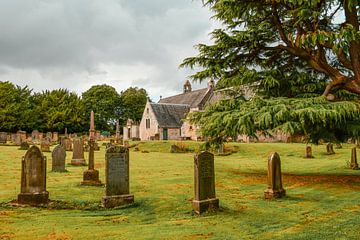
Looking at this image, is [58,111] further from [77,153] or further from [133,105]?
[77,153]

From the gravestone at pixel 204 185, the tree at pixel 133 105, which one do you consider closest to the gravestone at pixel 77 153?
the gravestone at pixel 204 185

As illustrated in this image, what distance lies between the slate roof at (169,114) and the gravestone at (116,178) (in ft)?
148

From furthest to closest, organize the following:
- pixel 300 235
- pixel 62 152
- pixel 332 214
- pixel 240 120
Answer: pixel 62 152
pixel 240 120
pixel 332 214
pixel 300 235

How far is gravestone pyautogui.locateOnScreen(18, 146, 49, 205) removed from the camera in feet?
28.0

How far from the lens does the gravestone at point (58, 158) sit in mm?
14664

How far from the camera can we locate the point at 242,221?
22.7 feet

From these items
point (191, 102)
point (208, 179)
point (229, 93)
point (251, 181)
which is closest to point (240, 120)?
point (251, 181)

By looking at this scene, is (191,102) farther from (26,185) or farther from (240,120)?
(26,185)

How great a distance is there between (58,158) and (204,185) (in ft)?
29.2

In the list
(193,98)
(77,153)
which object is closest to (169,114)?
(193,98)

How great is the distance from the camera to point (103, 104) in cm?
8325

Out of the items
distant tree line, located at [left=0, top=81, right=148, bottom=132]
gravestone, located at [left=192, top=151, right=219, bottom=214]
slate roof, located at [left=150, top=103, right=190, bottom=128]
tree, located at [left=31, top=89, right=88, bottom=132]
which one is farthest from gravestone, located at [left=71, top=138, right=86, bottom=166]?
tree, located at [left=31, top=89, right=88, bottom=132]

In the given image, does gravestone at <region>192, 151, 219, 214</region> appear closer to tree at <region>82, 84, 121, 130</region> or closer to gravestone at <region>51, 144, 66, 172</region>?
gravestone at <region>51, 144, 66, 172</region>

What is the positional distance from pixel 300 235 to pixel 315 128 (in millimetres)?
8382
